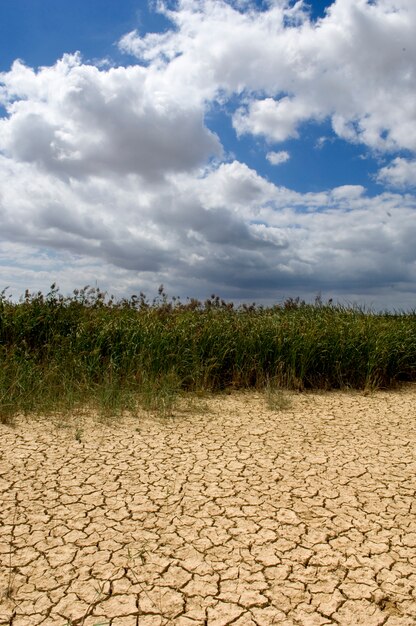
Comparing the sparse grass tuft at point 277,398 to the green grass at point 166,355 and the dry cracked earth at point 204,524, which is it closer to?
the green grass at point 166,355

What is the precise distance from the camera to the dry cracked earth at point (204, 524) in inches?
93.7

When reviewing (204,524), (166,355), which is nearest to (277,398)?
(166,355)

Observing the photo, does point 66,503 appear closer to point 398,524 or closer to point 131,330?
point 398,524

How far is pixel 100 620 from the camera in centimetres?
227

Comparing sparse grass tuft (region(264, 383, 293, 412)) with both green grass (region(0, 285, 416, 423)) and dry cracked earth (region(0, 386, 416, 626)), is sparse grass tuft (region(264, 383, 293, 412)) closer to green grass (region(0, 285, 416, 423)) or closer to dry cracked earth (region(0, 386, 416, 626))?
green grass (region(0, 285, 416, 423))

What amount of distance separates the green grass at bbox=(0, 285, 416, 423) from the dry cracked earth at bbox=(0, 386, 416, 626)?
0.87 m

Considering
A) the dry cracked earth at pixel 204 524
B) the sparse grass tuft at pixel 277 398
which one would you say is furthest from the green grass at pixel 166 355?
the dry cracked earth at pixel 204 524

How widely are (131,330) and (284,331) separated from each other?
89.1 inches

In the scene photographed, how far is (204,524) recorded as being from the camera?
306 cm

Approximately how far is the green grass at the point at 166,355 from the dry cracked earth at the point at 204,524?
866 mm

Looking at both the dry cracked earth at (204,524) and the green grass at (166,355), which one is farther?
the green grass at (166,355)

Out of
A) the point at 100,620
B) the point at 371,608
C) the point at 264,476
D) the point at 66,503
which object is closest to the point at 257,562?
the point at 371,608

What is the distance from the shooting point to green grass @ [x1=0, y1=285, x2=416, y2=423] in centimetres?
593

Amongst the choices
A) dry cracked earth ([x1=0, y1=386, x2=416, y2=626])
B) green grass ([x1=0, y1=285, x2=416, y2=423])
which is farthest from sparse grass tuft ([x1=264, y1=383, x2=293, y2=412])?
dry cracked earth ([x1=0, y1=386, x2=416, y2=626])
